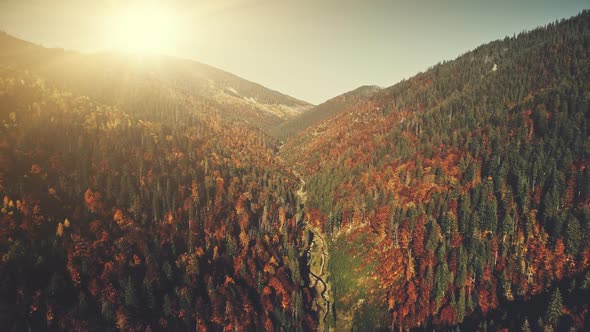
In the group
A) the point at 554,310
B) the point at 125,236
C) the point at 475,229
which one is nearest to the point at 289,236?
the point at 125,236

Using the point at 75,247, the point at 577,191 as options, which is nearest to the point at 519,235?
the point at 577,191

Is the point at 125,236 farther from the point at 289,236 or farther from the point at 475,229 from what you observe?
the point at 475,229

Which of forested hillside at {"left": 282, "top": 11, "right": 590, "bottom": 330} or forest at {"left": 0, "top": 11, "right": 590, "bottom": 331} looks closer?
forest at {"left": 0, "top": 11, "right": 590, "bottom": 331}

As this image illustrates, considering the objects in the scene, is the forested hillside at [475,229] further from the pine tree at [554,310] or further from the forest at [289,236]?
the forest at [289,236]

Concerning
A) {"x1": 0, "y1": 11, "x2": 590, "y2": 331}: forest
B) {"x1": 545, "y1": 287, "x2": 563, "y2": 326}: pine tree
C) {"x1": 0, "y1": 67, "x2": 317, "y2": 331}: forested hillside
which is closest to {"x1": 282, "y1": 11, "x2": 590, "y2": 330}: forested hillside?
{"x1": 545, "y1": 287, "x2": 563, "y2": 326}: pine tree

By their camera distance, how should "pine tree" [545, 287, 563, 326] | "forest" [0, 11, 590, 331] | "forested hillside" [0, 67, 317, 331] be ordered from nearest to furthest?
"pine tree" [545, 287, 563, 326]
"forested hillside" [0, 67, 317, 331]
"forest" [0, 11, 590, 331]

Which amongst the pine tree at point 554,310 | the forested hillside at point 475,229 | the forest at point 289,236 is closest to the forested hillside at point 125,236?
the forest at point 289,236

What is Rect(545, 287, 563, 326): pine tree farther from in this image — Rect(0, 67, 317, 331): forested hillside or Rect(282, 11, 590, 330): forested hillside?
Rect(0, 67, 317, 331): forested hillside
